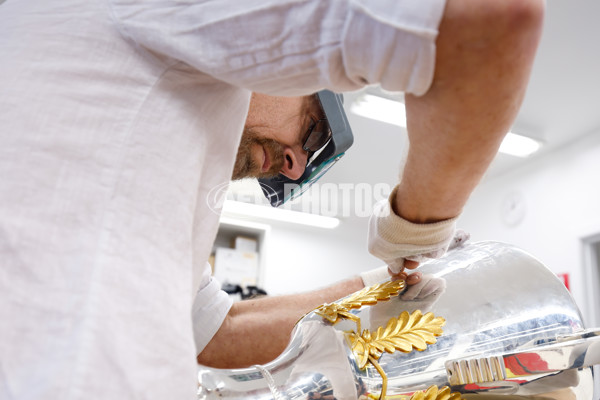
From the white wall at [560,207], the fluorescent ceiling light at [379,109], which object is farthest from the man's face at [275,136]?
the white wall at [560,207]

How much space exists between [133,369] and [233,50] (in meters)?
0.23

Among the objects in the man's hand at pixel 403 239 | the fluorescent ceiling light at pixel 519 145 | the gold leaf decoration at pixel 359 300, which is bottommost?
the gold leaf decoration at pixel 359 300

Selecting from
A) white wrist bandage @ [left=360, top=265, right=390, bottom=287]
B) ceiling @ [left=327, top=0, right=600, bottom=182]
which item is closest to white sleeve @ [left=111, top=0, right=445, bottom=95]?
→ white wrist bandage @ [left=360, top=265, right=390, bottom=287]

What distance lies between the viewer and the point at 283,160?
1.07 meters

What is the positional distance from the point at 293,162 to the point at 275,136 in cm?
7

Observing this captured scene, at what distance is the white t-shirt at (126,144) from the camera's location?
33cm

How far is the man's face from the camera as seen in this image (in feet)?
→ 3.26

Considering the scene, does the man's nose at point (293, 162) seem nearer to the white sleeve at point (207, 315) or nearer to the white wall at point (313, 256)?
the white sleeve at point (207, 315)

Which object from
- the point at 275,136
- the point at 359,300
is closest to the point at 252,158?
the point at 275,136

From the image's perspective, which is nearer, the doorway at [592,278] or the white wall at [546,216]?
the doorway at [592,278]

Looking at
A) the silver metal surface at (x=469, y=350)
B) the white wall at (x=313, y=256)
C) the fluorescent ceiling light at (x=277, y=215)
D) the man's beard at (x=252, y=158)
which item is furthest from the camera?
the white wall at (x=313, y=256)

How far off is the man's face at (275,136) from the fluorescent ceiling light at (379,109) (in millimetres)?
2185

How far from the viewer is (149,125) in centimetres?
40

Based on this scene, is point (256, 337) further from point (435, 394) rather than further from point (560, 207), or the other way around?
point (560, 207)
